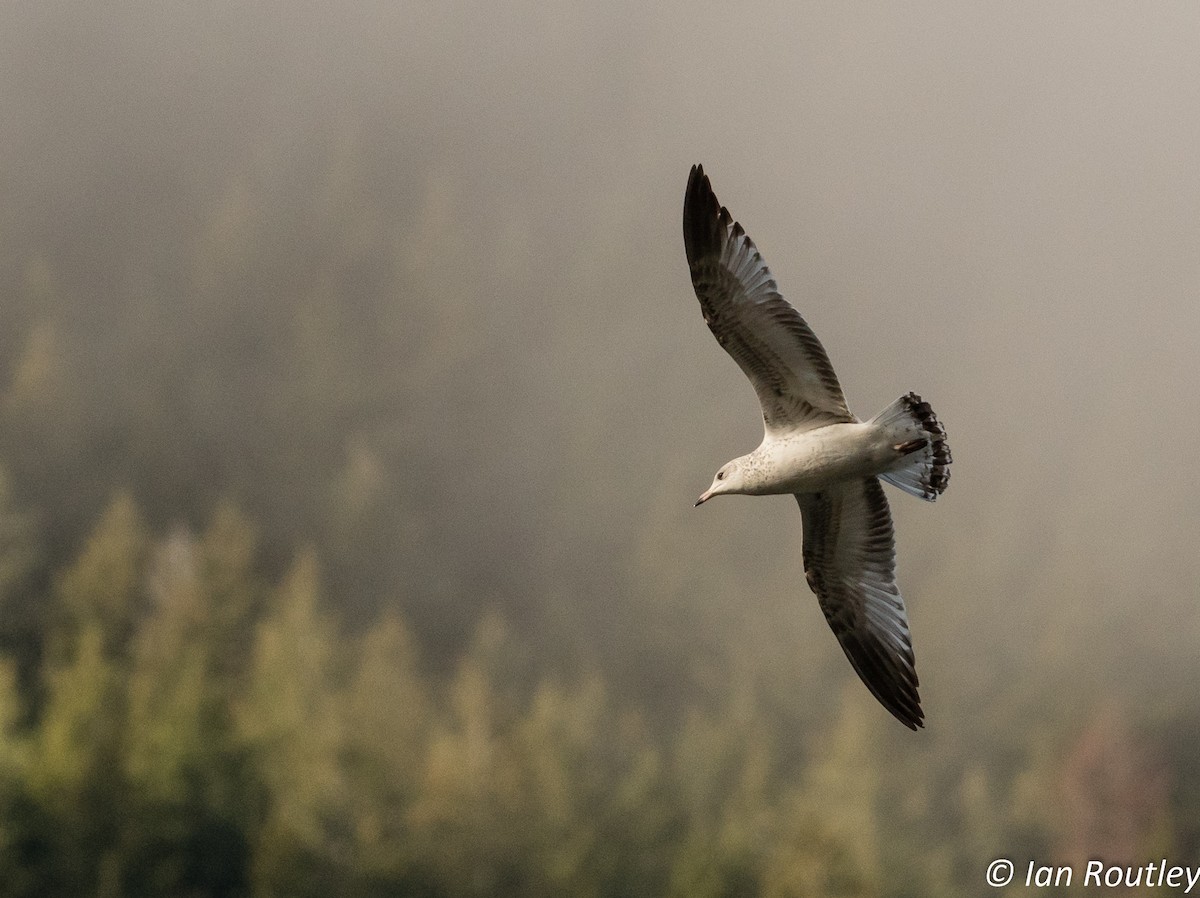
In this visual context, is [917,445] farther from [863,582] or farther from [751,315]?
[863,582]

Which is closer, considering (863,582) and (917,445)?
(917,445)

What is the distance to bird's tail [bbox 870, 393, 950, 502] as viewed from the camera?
8.69 metres

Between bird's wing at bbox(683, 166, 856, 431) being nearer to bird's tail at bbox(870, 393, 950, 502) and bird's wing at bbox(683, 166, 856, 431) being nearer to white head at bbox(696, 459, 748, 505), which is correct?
bird's tail at bbox(870, 393, 950, 502)

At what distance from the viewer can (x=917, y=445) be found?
28.5ft

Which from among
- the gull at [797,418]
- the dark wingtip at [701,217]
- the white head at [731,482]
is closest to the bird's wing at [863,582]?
the gull at [797,418]

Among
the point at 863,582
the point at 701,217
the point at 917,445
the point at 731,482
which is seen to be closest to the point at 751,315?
the point at 701,217

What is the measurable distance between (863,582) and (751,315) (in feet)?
7.47

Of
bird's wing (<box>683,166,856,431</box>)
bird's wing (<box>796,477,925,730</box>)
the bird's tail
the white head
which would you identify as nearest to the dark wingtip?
bird's wing (<box>683,166,856,431</box>)

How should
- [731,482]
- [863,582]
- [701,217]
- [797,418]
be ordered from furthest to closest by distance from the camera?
[863,582]
[797,418]
[731,482]
[701,217]

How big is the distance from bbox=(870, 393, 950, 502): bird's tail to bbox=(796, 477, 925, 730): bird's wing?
48 centimetres

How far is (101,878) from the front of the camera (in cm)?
3225

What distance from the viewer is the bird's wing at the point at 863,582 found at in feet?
31.2

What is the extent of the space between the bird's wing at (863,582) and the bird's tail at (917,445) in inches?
18.9

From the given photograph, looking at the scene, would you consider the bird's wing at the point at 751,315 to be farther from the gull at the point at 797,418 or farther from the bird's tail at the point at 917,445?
the bird's tail at the point at 917,445
